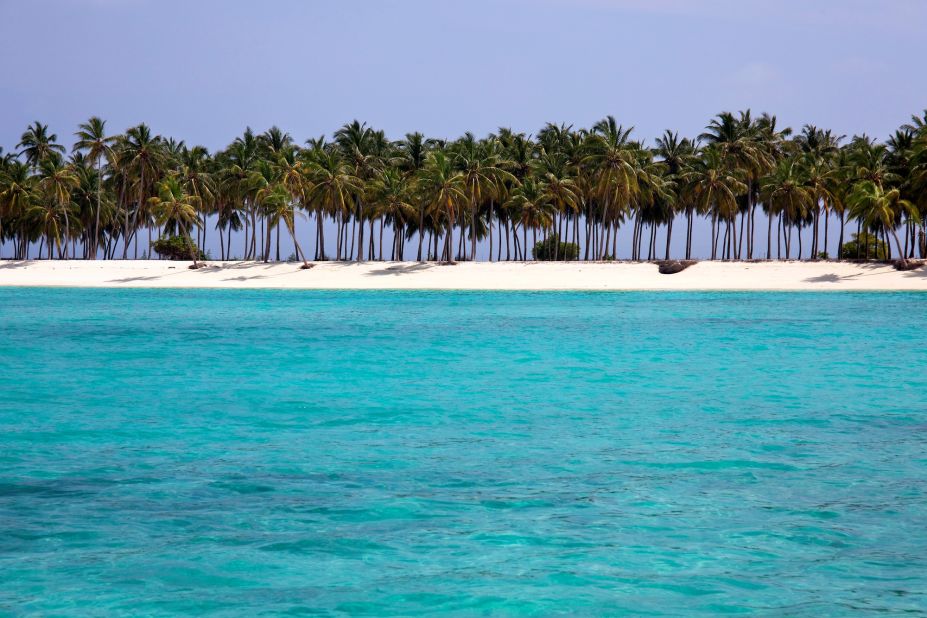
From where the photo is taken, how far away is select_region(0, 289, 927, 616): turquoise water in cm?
707

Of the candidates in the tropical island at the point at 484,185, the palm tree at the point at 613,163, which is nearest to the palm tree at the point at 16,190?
the tropical island at the point at 484,185

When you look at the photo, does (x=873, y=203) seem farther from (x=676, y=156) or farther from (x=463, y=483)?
(x=463, y=483)

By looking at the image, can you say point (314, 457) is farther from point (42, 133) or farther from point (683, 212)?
point (42, 133)

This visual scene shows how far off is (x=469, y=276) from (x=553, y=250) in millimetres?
24956

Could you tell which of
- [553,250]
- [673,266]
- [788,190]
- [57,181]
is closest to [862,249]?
[788,190]

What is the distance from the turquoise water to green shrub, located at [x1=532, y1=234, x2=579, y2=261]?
69961mm

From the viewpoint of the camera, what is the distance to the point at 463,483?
33.4ft

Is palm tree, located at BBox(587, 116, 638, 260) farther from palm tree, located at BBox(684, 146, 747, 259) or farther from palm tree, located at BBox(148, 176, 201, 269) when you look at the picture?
palm tree, located at BBox(148, 176, 201, 269)

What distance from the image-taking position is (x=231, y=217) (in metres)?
104

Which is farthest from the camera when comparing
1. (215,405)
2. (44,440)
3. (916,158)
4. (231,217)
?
(231,217)

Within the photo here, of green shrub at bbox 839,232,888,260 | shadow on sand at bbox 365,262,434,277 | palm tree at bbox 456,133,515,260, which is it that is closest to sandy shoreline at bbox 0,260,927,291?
shadow on sand at bbox 365,262,434,277

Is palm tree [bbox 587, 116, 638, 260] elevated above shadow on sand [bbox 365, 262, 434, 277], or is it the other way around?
palm tree [bbox 587, 116, 638, 260]

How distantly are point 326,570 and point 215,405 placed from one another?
8977 millimetres

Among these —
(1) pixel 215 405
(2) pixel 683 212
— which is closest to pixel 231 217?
(2) pixel 683 212
